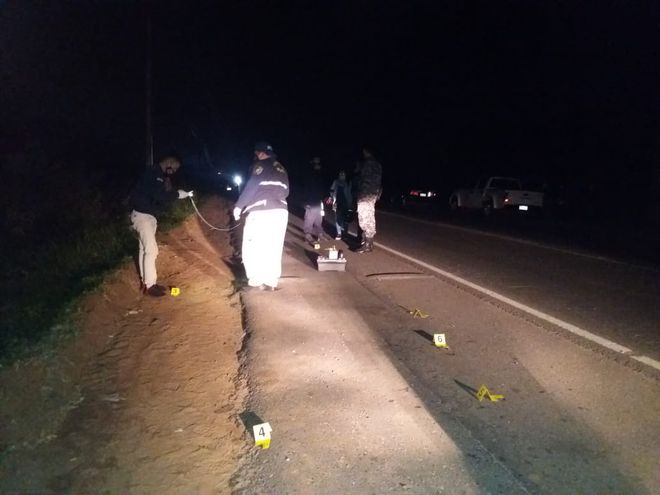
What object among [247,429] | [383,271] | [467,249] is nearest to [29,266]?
[383,271]

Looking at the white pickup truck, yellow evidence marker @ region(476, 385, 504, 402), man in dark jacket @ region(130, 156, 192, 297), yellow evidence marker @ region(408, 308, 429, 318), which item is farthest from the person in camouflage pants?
the white pickup truck

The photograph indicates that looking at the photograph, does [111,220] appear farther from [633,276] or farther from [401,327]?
[633,276]

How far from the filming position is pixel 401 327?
647 centimetres

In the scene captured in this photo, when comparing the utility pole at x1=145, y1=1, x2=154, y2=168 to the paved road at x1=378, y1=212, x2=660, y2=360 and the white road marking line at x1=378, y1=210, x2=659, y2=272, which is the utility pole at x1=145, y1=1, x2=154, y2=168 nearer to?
the paved road at x1=378, y1=212, x2=660, y2=360

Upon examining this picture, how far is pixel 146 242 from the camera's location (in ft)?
23.2

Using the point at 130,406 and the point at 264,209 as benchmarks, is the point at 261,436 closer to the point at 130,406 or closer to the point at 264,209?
the point at 130,406

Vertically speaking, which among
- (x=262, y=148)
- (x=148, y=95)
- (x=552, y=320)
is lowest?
(x=552, y=320)

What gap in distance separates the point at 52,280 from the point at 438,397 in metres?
5.75

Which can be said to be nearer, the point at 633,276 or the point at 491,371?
the point at 491,371

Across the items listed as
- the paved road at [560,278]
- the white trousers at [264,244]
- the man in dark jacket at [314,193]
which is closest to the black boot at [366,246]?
the paved road at [560,278]

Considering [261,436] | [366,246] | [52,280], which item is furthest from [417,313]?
[52,280]

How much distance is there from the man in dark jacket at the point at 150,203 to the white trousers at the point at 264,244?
38.7 inches

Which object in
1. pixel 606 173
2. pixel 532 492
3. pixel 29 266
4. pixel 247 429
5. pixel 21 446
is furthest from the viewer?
pixel 606 173

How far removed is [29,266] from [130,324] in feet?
13.0
